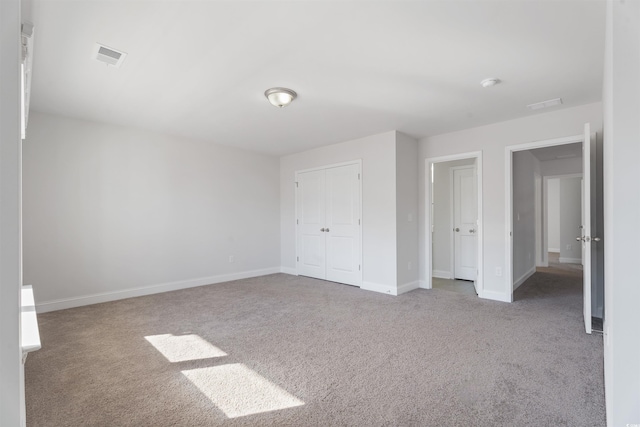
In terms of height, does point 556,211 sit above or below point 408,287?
above

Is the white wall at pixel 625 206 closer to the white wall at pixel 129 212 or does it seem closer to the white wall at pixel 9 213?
the white wall at pixel 9 213

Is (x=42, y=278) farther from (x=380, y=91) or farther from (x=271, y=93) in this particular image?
(x=380, y=91)

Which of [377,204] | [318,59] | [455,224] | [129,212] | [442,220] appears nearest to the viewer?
[318,59]

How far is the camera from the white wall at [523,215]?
4.89 m

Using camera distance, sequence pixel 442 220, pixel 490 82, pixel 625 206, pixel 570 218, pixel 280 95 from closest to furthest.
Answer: pixel 625 206 < pixel 490 82 < pixel 280 95 < pixel 442 220 < pixel 570 218

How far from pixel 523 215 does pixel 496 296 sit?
199 cm

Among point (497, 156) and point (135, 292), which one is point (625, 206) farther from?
point (135, 292)

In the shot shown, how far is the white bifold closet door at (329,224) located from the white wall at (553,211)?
6791 mm

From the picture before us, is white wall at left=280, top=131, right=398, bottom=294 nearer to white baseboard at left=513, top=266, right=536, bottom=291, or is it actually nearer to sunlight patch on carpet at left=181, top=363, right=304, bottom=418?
white baseboard at left=513, top=266, right=536, bottom=291

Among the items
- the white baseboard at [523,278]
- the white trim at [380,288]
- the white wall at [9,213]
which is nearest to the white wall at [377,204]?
the white trim at [380,288]

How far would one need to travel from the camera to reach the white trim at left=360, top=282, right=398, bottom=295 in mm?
4512

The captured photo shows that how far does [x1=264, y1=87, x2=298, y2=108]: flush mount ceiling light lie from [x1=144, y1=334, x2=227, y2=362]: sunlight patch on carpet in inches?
94.7

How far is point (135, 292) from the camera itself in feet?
14.6

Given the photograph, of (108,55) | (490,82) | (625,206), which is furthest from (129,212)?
(625,206)
